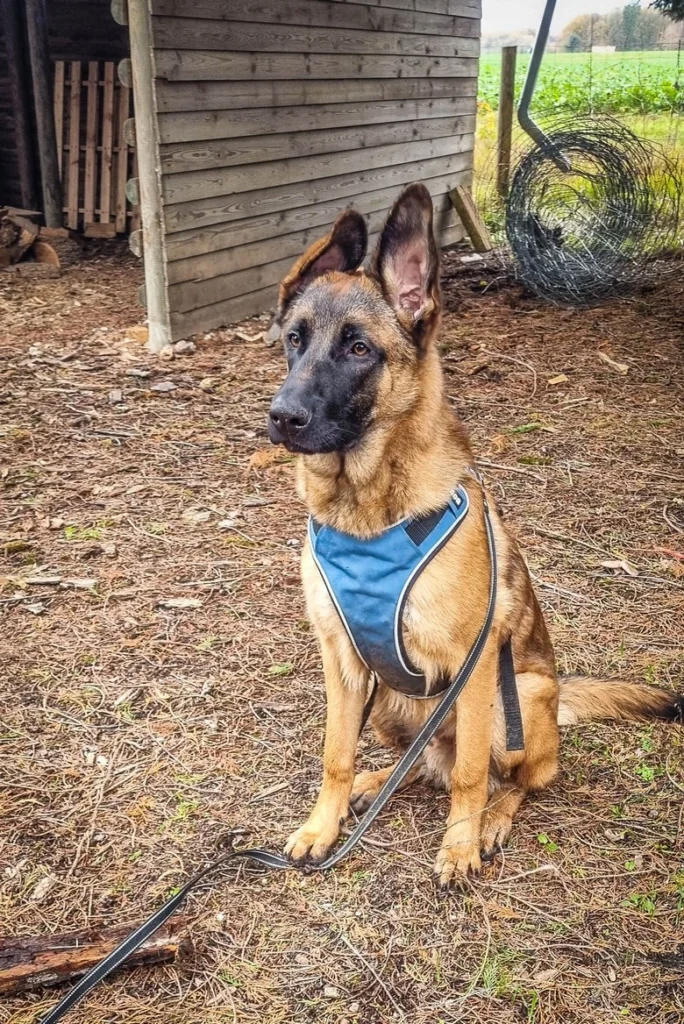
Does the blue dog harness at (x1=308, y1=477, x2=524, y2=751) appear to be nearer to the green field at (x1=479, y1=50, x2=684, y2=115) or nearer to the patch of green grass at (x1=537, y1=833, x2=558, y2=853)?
the patch of green grass at (x1=537, y1=833, x2=558, y2=853)

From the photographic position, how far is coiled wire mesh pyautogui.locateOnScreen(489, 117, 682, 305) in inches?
356

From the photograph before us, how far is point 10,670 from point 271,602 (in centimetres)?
122

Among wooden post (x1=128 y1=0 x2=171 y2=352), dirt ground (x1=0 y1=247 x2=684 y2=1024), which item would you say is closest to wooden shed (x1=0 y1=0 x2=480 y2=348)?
wooden post (x1=128 y1=0 x2=171 y2=352)

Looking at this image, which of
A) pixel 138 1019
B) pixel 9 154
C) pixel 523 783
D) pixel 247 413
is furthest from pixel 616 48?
pixel 138 1019

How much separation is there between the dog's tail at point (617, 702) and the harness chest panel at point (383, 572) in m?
0.90

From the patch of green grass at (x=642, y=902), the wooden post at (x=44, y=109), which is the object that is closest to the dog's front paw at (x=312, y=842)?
the patch of green grass at (x=642, y=902)

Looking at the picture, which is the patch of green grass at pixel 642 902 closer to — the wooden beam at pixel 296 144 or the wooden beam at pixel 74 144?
the wooden beam at pixel 296 144

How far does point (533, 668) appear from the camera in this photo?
286 centimetres

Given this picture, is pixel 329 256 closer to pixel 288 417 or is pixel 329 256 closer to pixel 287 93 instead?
pixel 288 417

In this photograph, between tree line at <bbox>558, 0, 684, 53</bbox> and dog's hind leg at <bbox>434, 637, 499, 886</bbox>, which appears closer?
dog's hind leg at <bbox>434, 637, 499, 886</bbox>

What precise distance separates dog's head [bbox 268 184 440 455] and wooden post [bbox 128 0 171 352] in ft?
17.1

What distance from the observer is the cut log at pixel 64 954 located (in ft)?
7.34

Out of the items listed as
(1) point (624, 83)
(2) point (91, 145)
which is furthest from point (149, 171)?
(1) point (624, 83)

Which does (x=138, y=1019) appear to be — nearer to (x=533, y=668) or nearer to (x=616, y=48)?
(x=533, y=668)
